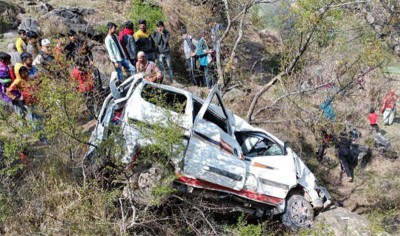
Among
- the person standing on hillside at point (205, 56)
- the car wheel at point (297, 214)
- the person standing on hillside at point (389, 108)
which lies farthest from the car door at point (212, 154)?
the person standing on hillside at point (389, 108)

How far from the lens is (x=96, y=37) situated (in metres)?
12.3

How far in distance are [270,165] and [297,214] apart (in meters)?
1.04

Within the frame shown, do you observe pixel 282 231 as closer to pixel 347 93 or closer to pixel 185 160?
pixel 185 160

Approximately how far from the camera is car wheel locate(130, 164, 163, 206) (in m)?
5.69

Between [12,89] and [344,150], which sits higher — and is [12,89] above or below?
below

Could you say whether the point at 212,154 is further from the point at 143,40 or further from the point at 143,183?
the point at 143,40

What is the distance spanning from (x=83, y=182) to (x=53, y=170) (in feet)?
1.81

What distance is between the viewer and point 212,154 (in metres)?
5.98

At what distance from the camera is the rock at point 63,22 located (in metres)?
12.0

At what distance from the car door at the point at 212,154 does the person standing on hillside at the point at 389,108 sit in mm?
10619

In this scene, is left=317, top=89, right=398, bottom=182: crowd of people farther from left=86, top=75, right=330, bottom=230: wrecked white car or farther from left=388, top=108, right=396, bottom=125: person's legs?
left=388, top=108, right=396, bottom=125: person's legs

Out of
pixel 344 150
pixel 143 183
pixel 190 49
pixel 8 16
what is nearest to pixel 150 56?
pixel 190 49

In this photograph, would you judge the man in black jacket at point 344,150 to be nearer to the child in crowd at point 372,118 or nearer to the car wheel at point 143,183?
the child in crowd at point 372,118

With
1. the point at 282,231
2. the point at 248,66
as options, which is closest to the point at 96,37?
the point at 248,66
